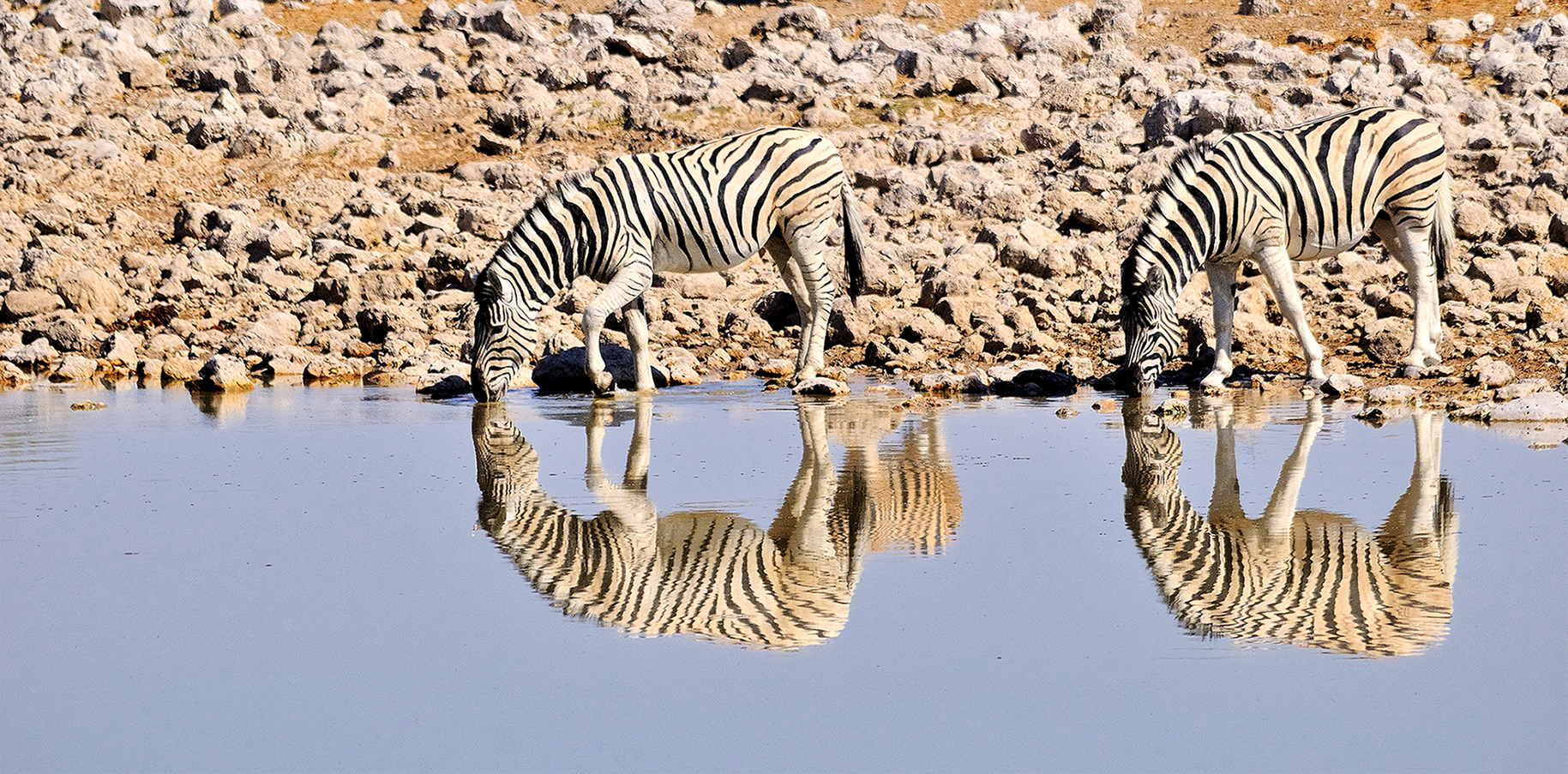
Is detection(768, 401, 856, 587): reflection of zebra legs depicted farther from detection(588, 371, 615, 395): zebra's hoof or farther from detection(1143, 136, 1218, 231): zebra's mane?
detection(1143, 136, 1218, 231): zebra's mane

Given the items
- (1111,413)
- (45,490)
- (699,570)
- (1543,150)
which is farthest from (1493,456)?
(1543,150)

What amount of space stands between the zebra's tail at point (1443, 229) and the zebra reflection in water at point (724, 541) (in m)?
5.83

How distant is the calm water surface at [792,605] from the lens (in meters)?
4.16

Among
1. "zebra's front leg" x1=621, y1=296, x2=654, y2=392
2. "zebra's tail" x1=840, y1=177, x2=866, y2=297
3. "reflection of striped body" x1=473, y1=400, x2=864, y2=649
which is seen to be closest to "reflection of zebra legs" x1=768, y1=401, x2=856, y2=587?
"reflection of striped body" x1=473, y1=400, x2=864, y2=649

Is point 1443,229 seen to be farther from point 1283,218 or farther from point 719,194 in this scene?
point 719,194

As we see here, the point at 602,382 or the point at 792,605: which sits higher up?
the point at 602,382

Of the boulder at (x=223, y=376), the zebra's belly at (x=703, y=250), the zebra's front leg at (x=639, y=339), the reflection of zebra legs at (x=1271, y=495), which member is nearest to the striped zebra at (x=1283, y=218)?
the reflection of zebra legs at (x=1271, y=495)

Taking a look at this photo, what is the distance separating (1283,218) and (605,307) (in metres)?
5.10

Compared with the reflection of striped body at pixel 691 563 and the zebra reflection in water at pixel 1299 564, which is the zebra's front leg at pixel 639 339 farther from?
the zebra reflection in water at pixel 1299 564

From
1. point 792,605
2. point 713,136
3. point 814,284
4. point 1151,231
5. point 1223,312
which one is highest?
point 713,136

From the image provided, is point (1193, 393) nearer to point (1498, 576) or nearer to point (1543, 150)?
point (1498, 576)

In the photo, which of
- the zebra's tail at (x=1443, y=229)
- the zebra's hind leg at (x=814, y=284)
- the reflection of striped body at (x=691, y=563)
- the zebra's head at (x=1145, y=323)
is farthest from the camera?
the zebra's hind leg at (x=814, y=284)

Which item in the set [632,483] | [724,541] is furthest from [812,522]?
[632,483]

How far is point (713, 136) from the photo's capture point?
23.1 m
